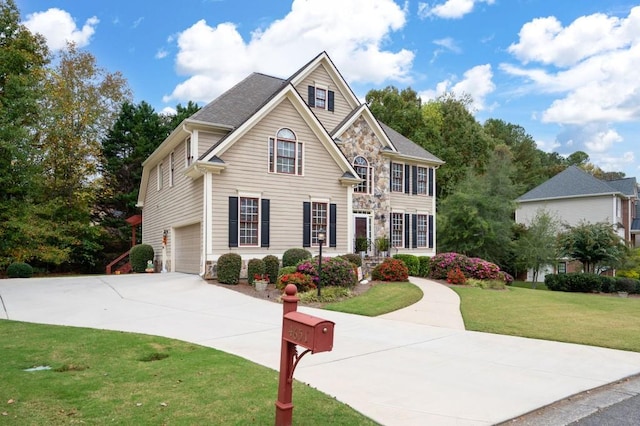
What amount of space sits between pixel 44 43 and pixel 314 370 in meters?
27.6

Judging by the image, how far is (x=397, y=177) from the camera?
23609 millimetres

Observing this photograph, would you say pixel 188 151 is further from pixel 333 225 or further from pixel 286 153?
pixel 333 225

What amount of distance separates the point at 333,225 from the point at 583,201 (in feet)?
74.5

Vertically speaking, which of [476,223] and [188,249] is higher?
[476,223]

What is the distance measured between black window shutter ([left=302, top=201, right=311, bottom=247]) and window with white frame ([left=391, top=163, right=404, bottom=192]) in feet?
22.9

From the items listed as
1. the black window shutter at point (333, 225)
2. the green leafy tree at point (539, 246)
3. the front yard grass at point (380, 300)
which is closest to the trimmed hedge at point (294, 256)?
the black window shutter at point (333, 225)

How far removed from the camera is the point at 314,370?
224 inches

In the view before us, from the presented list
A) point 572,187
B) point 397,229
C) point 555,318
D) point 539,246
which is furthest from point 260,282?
point 572,187

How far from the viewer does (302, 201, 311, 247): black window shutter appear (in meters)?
17.7

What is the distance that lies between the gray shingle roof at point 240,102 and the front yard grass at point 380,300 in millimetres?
7820

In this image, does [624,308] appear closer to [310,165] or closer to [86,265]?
[310,165]

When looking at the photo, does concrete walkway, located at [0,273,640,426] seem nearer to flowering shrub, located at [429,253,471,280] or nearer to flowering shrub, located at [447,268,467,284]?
flowering shrub, located at [447,268,467,284]

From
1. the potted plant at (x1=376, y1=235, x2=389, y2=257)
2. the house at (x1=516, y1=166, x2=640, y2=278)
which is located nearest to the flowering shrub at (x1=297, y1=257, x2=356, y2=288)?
the potted plant at (x1=376, y1=235, x2=389, y2=257)

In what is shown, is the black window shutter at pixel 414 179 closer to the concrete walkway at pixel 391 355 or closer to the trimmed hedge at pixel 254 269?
the trimmed hedge at pixel 254 269
